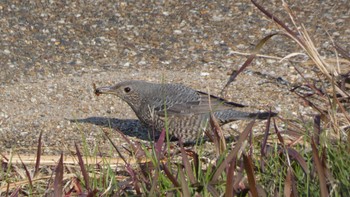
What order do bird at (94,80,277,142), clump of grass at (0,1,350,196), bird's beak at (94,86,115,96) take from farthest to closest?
bird's beak at (94,86,115,96) → bird at (94,80,277,142) → clump of grass at (0,1,350,196)

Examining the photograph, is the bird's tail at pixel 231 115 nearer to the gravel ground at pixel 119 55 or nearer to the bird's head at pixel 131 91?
the gravel ground at pixel 119 55

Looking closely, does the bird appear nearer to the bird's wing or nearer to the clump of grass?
the bird's wing

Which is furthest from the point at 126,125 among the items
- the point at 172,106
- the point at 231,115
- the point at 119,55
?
the point at 119,55

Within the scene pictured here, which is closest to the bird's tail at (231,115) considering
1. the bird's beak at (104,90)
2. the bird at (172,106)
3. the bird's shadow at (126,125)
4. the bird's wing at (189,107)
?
the bird at (172,106)

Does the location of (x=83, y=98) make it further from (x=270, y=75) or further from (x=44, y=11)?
(x=44, y=11)

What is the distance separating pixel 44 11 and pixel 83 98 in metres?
2.07

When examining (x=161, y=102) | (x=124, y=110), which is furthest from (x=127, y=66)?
(x=161, y=102)

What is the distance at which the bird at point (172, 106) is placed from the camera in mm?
6227

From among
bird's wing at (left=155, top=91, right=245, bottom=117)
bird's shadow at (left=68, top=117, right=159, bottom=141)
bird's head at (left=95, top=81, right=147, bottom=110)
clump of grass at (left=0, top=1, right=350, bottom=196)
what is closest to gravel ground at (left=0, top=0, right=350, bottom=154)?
bird's shadow at (left=68, top=117, right=159, bottom=141)

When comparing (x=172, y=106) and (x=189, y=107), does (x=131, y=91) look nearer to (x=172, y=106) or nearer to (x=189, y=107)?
(x=172, y=106)

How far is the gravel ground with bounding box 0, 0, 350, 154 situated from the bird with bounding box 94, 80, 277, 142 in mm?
226

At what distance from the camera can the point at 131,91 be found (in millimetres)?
6418

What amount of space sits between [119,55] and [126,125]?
1.18 meters

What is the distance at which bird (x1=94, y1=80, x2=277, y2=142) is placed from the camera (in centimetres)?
623
